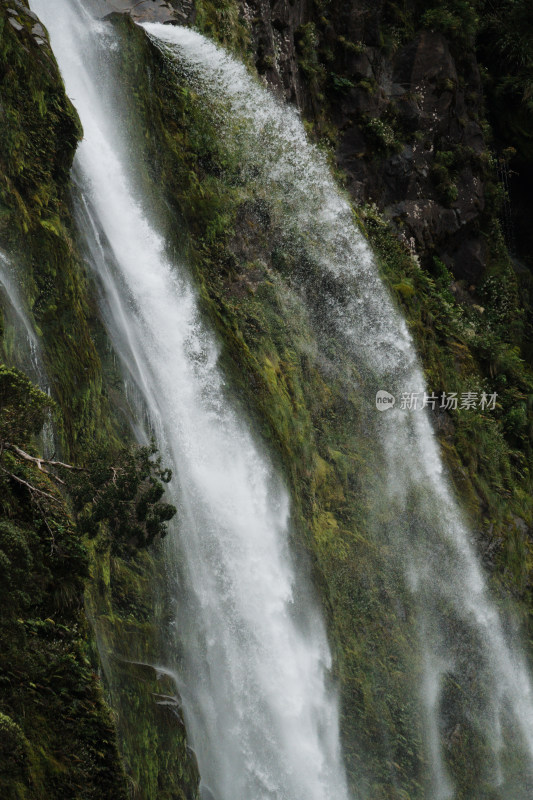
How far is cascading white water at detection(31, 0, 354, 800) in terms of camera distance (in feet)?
27.2

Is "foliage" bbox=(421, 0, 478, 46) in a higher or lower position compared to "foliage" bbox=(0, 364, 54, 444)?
higher

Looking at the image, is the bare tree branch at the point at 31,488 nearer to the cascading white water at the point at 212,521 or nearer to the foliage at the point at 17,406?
the foliage at the point at 17,406

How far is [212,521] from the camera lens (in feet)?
29.2

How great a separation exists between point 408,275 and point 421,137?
371 centimetres

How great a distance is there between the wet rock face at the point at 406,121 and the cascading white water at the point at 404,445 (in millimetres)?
2297

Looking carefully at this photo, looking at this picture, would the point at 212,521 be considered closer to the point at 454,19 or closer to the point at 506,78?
the point at 454,19

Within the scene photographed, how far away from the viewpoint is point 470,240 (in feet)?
61.6

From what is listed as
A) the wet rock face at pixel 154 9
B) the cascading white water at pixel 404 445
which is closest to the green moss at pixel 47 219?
the wet rock face at pixel 154 9

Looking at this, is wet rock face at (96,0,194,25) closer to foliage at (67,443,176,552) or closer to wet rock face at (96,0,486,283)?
wet rock face at (96,0,486,283)

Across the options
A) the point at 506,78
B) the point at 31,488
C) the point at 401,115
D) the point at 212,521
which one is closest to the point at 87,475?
the point at 31,488

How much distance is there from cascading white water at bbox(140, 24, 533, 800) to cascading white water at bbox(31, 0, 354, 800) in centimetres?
262

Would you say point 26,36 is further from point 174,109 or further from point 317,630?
point 317,630

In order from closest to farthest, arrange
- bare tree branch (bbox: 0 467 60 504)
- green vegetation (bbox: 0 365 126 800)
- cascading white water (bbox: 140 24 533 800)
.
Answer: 1. green vegetation (bbox: 0 365 126 800)
2. bare tree branch (bbox: 0 467 60 504)
3. cascading white water (bbox: 140 24 533 800)

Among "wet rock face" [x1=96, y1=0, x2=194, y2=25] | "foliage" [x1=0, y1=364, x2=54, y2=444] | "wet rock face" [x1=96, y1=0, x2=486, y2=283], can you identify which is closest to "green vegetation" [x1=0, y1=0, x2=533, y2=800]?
"foliage" [x1=0, y1=364, x2=54, y2=444]
